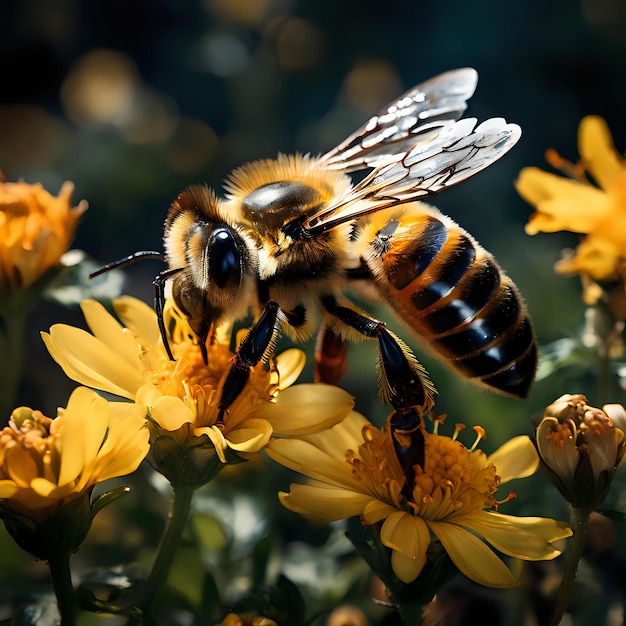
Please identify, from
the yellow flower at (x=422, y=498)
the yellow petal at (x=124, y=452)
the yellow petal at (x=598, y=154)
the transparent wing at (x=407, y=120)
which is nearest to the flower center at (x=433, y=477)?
the yellow flower at (x=422, y=498)

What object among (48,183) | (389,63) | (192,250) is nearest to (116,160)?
(48,183)

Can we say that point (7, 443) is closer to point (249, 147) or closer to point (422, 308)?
point (422, 308)

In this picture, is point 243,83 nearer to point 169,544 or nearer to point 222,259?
point 222,259

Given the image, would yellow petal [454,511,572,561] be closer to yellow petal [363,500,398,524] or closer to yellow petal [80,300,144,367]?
yellow petal [363,500,398,524]

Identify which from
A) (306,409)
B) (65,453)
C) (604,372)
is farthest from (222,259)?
(604,372)

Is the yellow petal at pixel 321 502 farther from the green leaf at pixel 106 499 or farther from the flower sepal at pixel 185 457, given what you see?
the green leaf at pixel 106 499
